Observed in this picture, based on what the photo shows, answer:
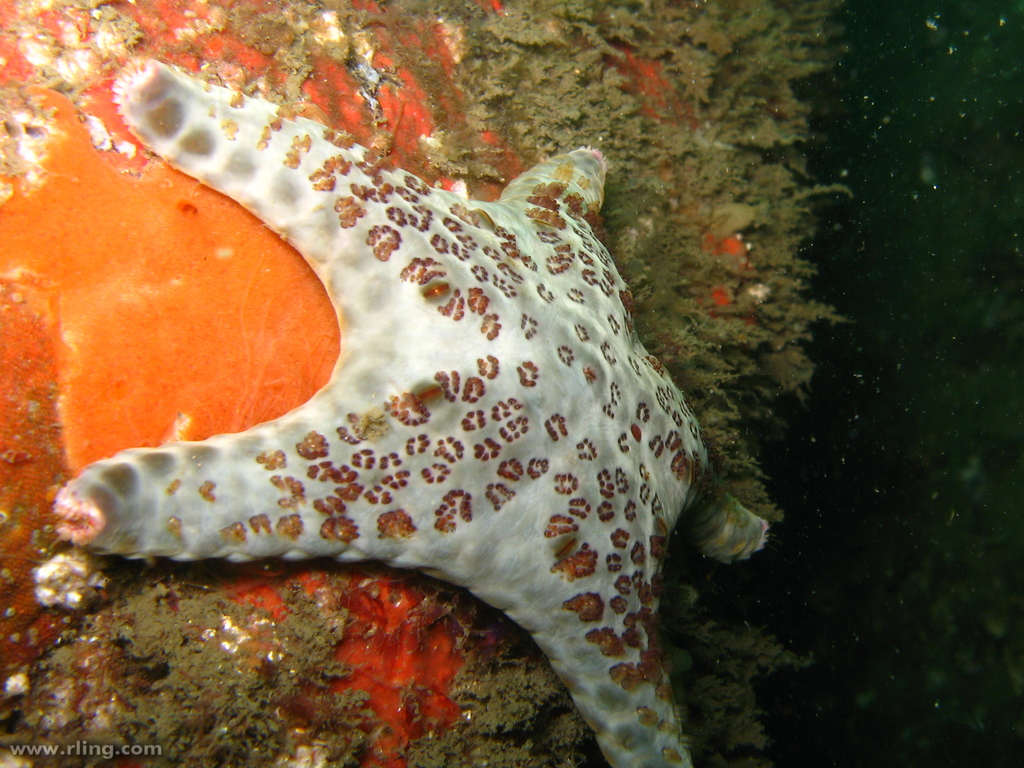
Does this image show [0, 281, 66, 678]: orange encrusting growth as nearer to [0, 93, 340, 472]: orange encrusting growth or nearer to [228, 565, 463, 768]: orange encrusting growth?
[0, 93, 340, 472]: orange encrusting growth

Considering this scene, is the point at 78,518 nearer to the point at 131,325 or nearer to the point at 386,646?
the point at 131,325

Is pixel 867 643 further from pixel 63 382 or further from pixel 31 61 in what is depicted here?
pixel 31 61

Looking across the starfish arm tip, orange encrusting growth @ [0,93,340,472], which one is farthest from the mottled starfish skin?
orange encrusting growth @ [0,93,340,472]

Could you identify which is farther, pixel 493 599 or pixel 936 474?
pixel 936 474

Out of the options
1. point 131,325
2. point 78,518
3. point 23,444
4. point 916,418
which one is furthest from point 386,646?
point 916,418

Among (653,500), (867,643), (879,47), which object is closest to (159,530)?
(653,500)

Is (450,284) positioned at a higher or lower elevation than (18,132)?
higher

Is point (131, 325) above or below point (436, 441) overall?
below
